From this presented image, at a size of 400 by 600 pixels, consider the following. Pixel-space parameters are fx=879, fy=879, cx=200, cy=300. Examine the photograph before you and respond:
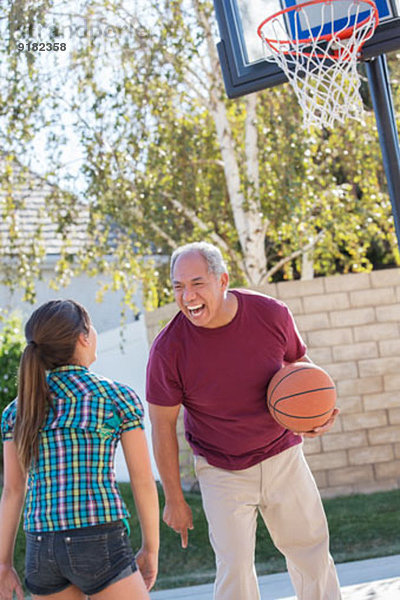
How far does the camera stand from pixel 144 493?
3.11 metres

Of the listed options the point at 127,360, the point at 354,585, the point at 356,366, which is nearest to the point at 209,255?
the point at 354,585

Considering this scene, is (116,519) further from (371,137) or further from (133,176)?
(371,137)

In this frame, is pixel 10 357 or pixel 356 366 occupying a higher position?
pixel 10 357

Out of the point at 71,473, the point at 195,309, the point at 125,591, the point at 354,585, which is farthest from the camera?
the point at 354,585

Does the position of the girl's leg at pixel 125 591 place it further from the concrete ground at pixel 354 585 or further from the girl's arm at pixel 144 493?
the concrete ground at pixel 354 585

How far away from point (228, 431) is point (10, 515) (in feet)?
4.06

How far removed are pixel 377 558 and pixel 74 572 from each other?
166 inches

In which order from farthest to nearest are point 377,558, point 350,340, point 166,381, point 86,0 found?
point 86,0, point 350,340, point 377,558, point 166,381

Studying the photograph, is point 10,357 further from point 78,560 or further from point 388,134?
point 78,560

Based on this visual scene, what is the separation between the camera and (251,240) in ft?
32.3

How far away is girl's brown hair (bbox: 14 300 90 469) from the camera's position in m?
3.07

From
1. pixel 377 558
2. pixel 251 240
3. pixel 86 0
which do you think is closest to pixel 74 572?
pixel 377 558

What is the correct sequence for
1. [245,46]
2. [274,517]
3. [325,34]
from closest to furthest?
[274,517], [325,34], [245,46]

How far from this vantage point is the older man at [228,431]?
4020 millimetres
